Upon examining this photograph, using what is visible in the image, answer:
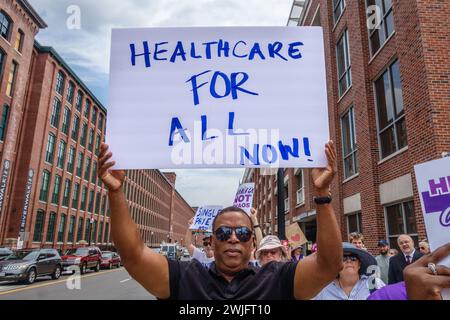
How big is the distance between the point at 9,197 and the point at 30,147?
458cm

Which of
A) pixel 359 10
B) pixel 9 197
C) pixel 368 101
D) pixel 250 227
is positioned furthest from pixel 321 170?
pixel 9 197

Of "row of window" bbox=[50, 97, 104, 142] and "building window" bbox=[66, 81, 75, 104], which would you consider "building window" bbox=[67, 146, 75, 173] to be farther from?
"building window" bbox=[66, 81, 75, 104]

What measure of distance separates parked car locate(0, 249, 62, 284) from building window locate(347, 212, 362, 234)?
13603 mm

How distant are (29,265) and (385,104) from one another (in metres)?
15.7

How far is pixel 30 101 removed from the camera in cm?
3256

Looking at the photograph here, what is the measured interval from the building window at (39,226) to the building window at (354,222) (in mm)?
27916

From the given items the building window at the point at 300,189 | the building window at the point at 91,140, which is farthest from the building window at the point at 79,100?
the building window at the point at 300,189

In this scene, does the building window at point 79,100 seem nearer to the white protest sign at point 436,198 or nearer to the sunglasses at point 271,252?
the sunglasses at point 271,252

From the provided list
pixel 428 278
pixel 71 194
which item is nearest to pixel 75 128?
pixel 71 194

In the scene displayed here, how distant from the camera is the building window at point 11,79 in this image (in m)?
28.3

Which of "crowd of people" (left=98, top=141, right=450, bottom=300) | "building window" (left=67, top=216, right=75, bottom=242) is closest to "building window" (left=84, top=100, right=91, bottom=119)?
"building window" (left=67, top=216, right=75, bottom=242)

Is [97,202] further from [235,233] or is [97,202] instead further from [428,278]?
[428,278]

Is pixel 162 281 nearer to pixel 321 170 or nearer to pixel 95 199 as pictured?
pixel 321 170
